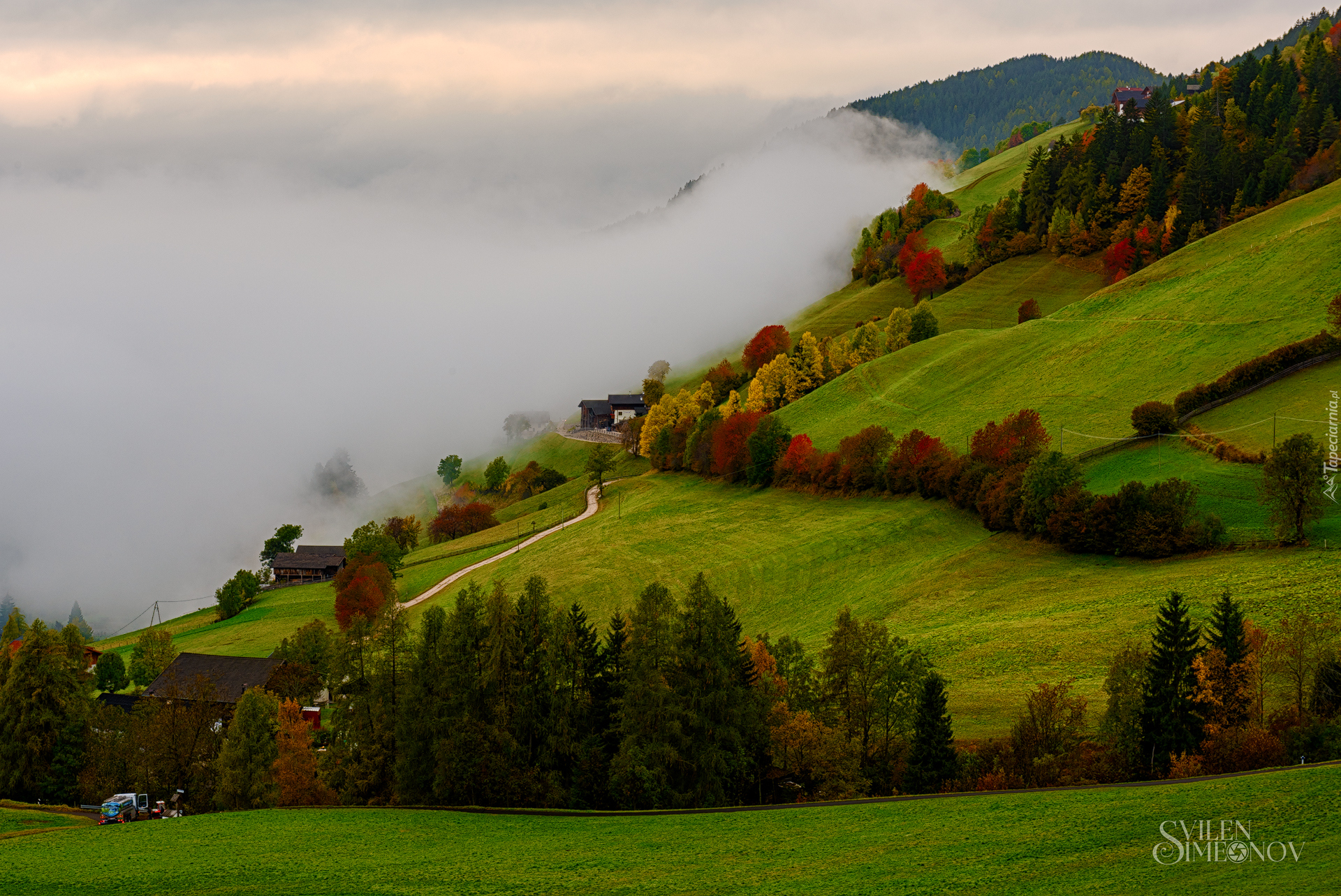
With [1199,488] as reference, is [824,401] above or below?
above

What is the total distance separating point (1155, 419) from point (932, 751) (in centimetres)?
5094

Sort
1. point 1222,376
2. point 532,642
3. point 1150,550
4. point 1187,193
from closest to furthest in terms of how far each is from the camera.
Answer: point 532,642, point 1150,550, point 1222,376, point 1187,193

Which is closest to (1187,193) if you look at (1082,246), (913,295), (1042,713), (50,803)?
(1082,246)

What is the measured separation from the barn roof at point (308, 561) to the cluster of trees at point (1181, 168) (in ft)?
341

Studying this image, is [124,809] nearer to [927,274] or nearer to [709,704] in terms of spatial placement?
[709,704]

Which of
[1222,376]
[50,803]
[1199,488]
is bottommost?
[50,803]

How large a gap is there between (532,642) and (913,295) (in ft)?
420

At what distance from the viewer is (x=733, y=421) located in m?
116

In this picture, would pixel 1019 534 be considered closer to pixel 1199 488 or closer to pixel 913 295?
pixel 1199 488

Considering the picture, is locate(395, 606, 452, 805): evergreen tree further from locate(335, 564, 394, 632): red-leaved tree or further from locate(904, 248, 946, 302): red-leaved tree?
locate(904, 248, 946, 302): red-leaved tree

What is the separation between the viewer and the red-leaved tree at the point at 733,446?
112688 millimetres

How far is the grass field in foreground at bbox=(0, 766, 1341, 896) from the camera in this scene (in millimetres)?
28188

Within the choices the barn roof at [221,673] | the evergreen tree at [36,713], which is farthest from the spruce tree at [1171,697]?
the barn roof at [221,673]

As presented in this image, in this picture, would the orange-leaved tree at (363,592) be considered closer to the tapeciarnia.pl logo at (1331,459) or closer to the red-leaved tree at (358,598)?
the red-leaved tree at (358,598)
